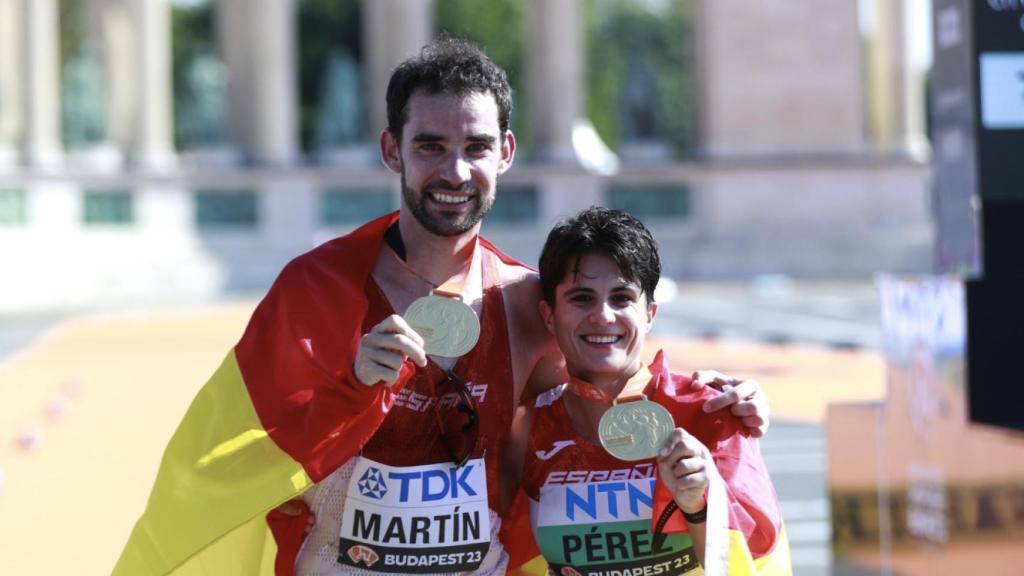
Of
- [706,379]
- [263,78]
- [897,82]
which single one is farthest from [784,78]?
[706,379]

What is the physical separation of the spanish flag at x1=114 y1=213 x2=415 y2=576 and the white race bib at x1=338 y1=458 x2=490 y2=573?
22cm

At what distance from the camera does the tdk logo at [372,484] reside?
16.6 feet

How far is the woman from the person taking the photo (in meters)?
5.02

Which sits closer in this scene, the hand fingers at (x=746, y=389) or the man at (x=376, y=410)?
the man at (x=376, y=410)

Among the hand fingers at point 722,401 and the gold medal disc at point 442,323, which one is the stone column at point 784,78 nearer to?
the hand fingers at point 722,401

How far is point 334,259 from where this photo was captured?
5207 mm

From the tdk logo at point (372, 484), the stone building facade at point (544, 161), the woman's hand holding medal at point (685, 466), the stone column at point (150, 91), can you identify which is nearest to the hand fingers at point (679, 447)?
the woman's hand holding medal at point (685, 466)

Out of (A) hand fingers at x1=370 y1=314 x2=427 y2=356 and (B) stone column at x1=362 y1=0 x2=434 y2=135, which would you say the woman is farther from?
(B) stone column at x1=362 y1=0 x2=434 y2=135

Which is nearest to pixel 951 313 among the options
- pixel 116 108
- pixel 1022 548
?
pixel 1022 548

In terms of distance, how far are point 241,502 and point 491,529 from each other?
3.00 ft

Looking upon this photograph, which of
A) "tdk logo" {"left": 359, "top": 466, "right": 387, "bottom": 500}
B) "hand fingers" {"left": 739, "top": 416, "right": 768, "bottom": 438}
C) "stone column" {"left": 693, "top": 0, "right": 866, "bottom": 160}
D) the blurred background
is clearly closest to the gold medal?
"hand fingers" {"left": 739, "top": 416, "right": 768, "bottom": 438}

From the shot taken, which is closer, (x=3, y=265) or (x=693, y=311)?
(x=693, y=311)

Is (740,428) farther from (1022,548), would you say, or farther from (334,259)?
(1022,548)

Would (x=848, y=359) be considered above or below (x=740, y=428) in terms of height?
below
